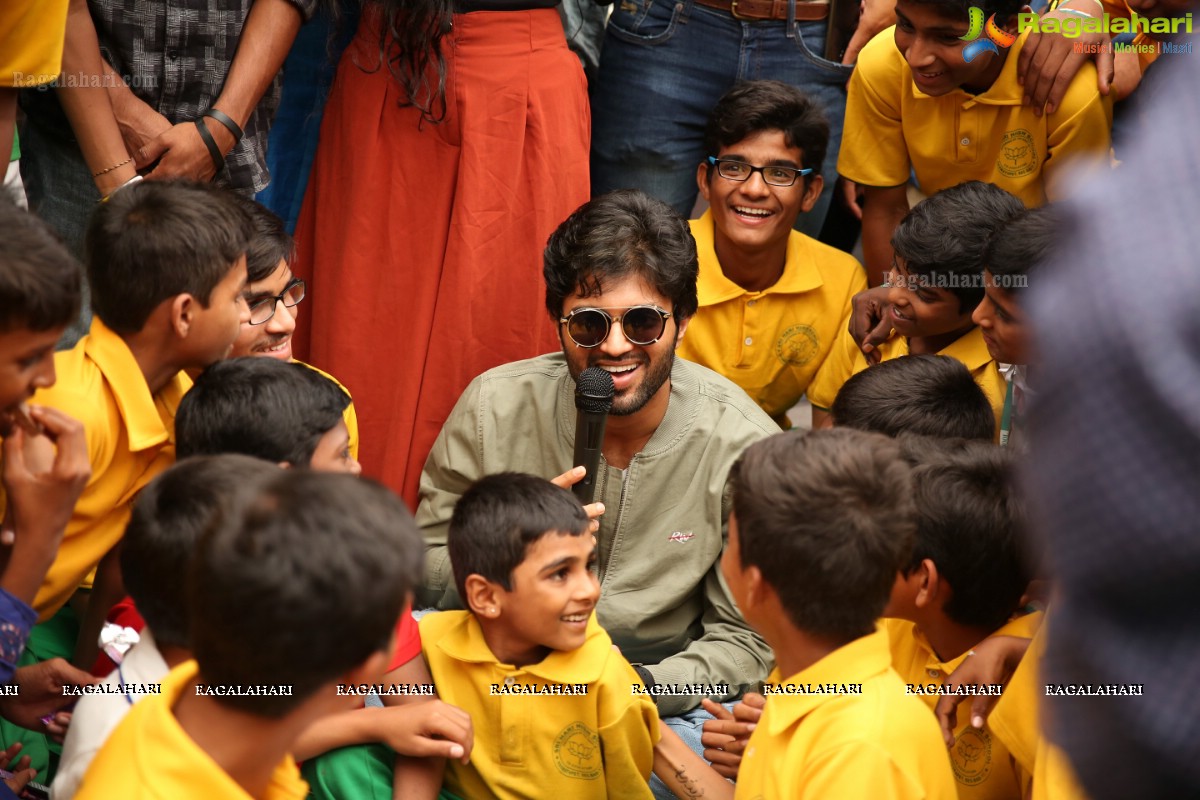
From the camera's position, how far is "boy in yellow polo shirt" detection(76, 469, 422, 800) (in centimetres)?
145

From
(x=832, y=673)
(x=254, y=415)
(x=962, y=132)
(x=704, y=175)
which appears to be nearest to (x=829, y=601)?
(x=832, y=673)

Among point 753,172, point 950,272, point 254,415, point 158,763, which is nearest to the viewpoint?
point 158,763

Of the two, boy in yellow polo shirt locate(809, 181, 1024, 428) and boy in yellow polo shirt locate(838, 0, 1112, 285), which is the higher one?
boy in yellow polo shirt locate(838, 0, 1112, 285)

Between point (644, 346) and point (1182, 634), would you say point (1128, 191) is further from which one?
point (644, 346)

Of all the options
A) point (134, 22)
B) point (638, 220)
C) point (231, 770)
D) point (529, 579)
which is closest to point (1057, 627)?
point (231, 770)

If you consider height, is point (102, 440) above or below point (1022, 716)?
above

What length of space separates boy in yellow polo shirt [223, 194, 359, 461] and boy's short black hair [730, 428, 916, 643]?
1182 mm

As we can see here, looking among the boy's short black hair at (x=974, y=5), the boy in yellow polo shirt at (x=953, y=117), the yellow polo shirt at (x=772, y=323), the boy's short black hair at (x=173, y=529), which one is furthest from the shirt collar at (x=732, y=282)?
the boy's short black hair at (x=173, y=529)

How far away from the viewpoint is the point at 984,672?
2.22 m

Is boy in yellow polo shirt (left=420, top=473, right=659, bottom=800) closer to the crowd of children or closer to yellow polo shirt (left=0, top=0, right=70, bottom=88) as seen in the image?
the crowd of children

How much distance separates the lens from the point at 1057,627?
84cm

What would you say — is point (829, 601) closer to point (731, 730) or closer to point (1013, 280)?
point (731, 730)

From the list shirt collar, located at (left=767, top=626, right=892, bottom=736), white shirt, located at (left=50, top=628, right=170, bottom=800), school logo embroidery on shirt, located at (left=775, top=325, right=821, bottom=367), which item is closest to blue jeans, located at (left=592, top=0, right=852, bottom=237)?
school logo embroidery on shirt, located at (left=775, top=325, right=821, bottom=367)

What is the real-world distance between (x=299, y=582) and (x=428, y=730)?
93 cm
